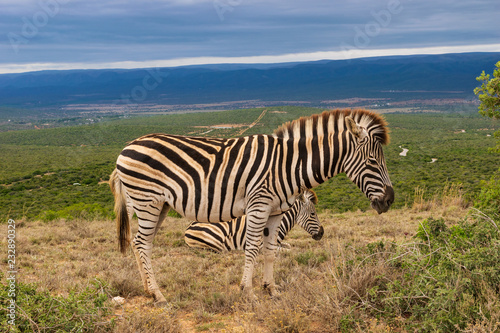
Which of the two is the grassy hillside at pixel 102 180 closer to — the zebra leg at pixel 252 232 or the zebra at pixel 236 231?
the zebra at pixel 236 231

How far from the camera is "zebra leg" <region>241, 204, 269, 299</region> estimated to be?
16.6 ft

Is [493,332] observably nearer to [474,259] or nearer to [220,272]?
[474,259]

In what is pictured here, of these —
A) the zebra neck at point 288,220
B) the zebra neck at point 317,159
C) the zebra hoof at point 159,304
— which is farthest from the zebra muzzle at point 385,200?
the zebra neck at point 288,220

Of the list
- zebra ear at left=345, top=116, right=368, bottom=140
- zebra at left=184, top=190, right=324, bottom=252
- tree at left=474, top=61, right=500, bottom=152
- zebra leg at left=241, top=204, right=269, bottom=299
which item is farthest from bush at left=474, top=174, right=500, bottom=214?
zebra leg at left=241, top=204, right=269, bottom=299

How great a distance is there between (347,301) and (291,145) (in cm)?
202

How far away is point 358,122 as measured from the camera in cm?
521

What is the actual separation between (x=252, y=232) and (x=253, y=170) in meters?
0.81

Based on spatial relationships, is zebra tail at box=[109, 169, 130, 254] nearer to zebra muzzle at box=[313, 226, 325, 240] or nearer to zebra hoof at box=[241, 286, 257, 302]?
zebra hoof at box=[241, 286, 257, 302]

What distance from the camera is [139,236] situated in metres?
5.57

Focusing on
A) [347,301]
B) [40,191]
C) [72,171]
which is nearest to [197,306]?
[347,301]

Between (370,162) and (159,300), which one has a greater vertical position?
(370,162)

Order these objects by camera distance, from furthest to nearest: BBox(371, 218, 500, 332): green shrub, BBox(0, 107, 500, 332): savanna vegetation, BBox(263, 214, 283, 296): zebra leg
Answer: BBox(263, 214, 283, 296): zebra leg → BBox(0, 107, 500, 332): savanna vegetation → BBox(371, 218, 500, 332): green shrub

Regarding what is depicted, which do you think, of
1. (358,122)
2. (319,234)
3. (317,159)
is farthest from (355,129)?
(319,234)

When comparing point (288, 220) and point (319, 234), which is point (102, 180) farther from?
point (319, 234)
